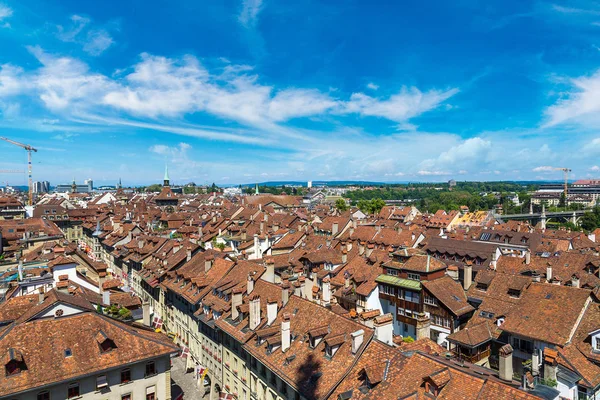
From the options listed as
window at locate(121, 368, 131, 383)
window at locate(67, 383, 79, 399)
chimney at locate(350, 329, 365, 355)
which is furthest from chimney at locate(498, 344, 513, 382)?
window at locate(67, 383, 79, 399)

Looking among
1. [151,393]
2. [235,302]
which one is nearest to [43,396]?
[151,393]

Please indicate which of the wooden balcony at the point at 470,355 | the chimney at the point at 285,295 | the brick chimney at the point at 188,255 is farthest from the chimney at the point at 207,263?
the wooden balcony at the point at 470,355

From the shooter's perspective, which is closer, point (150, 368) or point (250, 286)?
point (150, 368)

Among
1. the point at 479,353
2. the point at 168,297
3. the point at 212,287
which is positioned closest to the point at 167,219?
the point at 168,297

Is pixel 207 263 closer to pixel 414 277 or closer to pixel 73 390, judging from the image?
pixel 73 390

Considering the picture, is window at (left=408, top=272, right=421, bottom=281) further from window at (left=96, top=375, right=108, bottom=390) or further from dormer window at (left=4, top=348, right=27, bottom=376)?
dormer window at (left=4, top=348, right=27, bottom=376)

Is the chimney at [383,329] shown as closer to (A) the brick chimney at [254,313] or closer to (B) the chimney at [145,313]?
(A) the brick chimney at [254,313]

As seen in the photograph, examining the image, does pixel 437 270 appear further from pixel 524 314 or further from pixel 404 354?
pixel 404 354

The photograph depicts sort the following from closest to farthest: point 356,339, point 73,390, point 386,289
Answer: point 356,339, point 73,390, point 386,289
